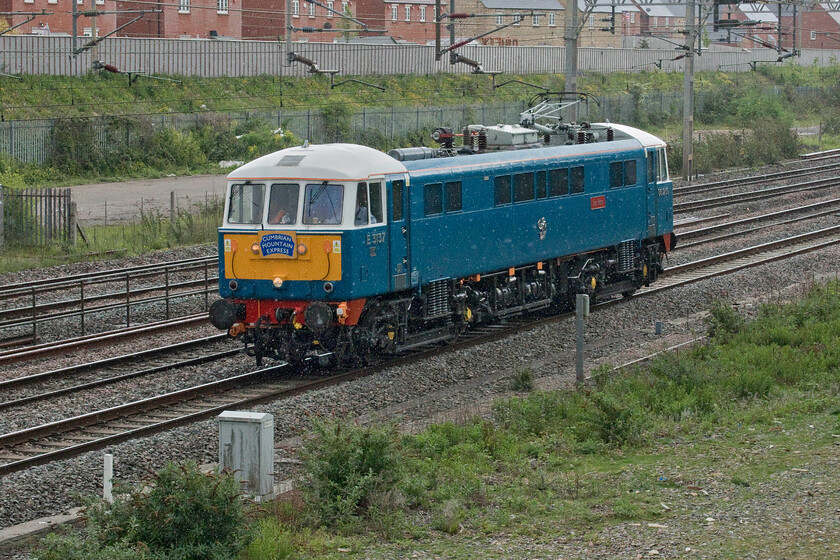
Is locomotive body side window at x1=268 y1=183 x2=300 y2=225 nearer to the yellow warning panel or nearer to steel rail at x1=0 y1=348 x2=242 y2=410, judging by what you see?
the yellow warning panel

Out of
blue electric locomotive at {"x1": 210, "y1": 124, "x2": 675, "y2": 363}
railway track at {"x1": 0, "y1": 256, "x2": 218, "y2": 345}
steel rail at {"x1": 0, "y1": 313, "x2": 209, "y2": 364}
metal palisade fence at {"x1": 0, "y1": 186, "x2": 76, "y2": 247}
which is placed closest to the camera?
blue electric locomotive at {"x1": 210, "y1": 124, "x2": 675, "y2": 363}

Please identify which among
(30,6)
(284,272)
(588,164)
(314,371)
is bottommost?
(314,371)

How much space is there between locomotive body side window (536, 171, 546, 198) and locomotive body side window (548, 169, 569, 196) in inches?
7.3

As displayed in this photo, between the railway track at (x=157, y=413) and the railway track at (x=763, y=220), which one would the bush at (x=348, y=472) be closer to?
the railway track at (x=157, y=413)

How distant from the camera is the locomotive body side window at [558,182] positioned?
20859 millimetres

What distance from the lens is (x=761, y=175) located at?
149ft

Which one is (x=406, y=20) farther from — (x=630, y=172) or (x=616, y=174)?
(x=616, y=174)

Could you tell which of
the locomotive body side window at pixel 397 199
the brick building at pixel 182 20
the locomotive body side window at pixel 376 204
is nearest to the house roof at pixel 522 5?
the brick building at pixel 182 20

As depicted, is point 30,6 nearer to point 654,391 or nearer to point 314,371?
point 314,371

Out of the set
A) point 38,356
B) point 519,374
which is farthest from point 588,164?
point 38,356

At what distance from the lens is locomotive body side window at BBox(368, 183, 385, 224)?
16609 millimetres

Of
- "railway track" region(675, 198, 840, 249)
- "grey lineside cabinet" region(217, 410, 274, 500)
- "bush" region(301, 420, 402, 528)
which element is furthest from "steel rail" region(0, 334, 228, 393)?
"railway track" region(675, 198, 840, 249)

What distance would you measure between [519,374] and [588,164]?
673cm

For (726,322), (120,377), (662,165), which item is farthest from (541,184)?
(120,377)
